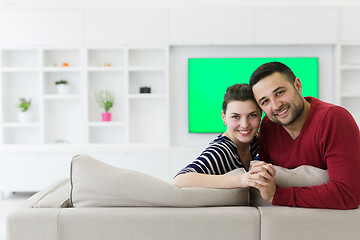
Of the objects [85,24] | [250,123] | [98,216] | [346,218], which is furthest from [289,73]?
[85,24]

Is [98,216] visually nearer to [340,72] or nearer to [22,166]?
[22,166]

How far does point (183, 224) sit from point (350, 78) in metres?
4.52

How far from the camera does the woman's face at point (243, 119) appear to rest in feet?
5.99

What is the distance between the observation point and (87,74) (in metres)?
4.99

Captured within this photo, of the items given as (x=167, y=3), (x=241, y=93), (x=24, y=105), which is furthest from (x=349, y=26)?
(x=24, y=105)

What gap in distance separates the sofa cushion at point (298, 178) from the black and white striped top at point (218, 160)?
208 mm

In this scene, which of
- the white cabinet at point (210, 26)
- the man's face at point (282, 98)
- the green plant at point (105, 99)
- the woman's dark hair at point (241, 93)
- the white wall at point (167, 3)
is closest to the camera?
the man's face at point (282, 98)

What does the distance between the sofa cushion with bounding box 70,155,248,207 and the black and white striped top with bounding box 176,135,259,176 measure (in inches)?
6.6

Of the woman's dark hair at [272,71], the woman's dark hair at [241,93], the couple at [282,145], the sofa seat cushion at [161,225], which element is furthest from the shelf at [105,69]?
the sofa seat cushion at [161,225]

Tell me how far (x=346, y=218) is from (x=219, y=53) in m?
3.93

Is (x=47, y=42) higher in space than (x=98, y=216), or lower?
higher

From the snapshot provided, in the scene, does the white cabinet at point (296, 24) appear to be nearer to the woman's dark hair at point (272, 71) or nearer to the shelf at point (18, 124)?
the shelf at point (18, 124)

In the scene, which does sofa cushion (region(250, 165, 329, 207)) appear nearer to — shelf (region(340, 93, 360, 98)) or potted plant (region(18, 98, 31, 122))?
shelf (region(340, 93, 360, 98))

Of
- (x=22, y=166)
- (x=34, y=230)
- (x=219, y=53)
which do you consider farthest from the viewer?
(x=219, y=53)
